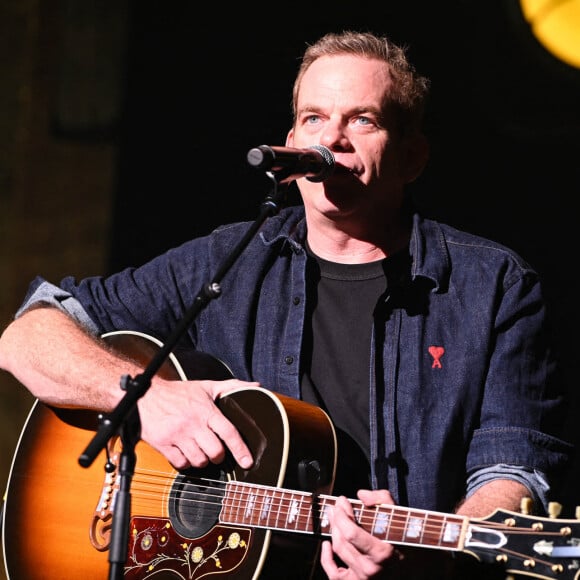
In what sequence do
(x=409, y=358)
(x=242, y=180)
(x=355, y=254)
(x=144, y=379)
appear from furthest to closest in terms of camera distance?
(x=242, y=180) < (x=355, y=254) < (x=409, y=358) < (x=144, y=379)

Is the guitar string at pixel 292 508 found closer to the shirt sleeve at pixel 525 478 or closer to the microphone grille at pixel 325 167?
the shirt sleeve at pixel 525 478

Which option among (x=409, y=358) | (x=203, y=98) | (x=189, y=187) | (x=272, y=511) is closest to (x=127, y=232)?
(x=189, y=187)

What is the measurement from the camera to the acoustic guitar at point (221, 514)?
2.12 meters

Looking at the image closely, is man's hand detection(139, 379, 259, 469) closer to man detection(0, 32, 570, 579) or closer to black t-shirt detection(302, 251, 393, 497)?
man detection(0, 32, 570, 579)

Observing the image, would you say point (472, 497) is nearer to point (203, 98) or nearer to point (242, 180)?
point (242, 180)

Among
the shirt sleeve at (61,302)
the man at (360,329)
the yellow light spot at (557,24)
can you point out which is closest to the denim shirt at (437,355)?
the man at (360,329)

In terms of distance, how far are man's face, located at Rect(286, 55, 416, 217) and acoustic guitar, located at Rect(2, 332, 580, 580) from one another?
0.65 metres

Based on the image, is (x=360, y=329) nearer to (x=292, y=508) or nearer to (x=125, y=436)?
(x=292, y=508)

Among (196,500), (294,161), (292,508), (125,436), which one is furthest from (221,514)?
(294,161)

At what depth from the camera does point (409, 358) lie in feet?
9.30

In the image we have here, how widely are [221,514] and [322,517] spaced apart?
11.6 inches

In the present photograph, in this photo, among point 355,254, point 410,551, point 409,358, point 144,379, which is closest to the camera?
point 144,379

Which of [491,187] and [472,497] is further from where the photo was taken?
[491,187]

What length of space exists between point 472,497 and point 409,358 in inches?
18.5
